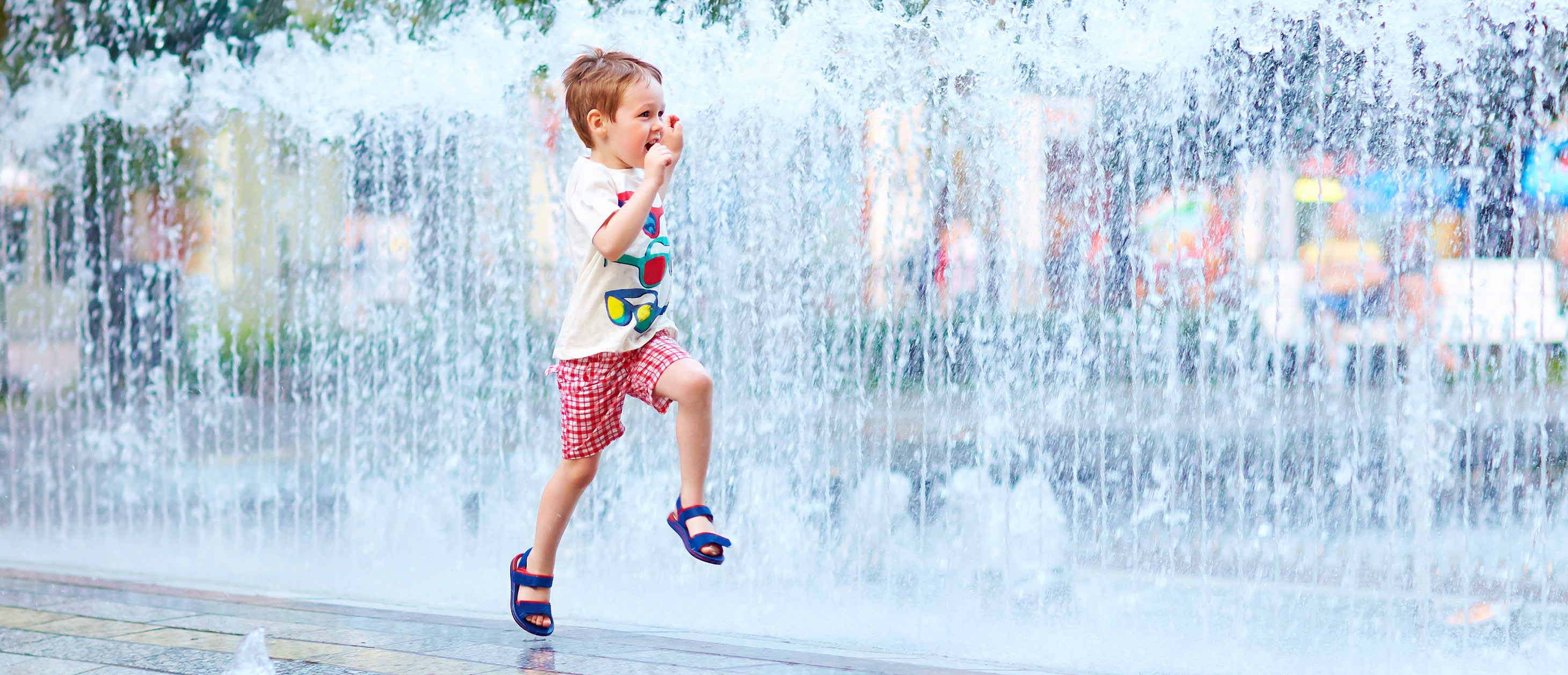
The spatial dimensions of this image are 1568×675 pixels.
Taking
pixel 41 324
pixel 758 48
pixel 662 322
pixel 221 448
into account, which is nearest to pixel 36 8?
pixel 41 324

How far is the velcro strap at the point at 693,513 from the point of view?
2992 millimetres

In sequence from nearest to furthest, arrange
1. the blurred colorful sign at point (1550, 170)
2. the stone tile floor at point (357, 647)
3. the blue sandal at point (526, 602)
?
the stone tile floor at point (357, 647), the blue sandal at point (526, 602), the blurred colorful sign at point (1550, 170)

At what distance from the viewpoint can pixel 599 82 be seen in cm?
303

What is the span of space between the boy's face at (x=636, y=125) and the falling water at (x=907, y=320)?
159cm

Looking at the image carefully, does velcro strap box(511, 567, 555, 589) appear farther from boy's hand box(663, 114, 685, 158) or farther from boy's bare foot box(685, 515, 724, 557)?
boy's hand box(663, 114, 685, 158)

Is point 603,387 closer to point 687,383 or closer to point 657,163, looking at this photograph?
point 687,383

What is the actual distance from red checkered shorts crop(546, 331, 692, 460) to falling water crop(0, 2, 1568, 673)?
1048 millimetres

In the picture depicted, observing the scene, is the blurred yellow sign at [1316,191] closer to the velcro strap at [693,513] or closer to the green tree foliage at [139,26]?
the velcro strap at [693,513]

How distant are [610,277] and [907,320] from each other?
3.59 m

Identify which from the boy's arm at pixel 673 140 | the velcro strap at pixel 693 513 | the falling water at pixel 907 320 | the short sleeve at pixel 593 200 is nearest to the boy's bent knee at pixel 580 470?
the velcro strap at pixel 693 513


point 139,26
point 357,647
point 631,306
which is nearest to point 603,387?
point 631,306

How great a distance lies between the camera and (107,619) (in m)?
3.99

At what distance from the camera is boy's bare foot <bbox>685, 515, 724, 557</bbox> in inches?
115

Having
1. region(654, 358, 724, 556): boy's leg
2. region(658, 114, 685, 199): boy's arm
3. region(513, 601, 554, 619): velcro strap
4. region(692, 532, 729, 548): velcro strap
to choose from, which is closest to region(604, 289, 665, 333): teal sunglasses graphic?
region(654, 358, 724, 556): boy's leg
